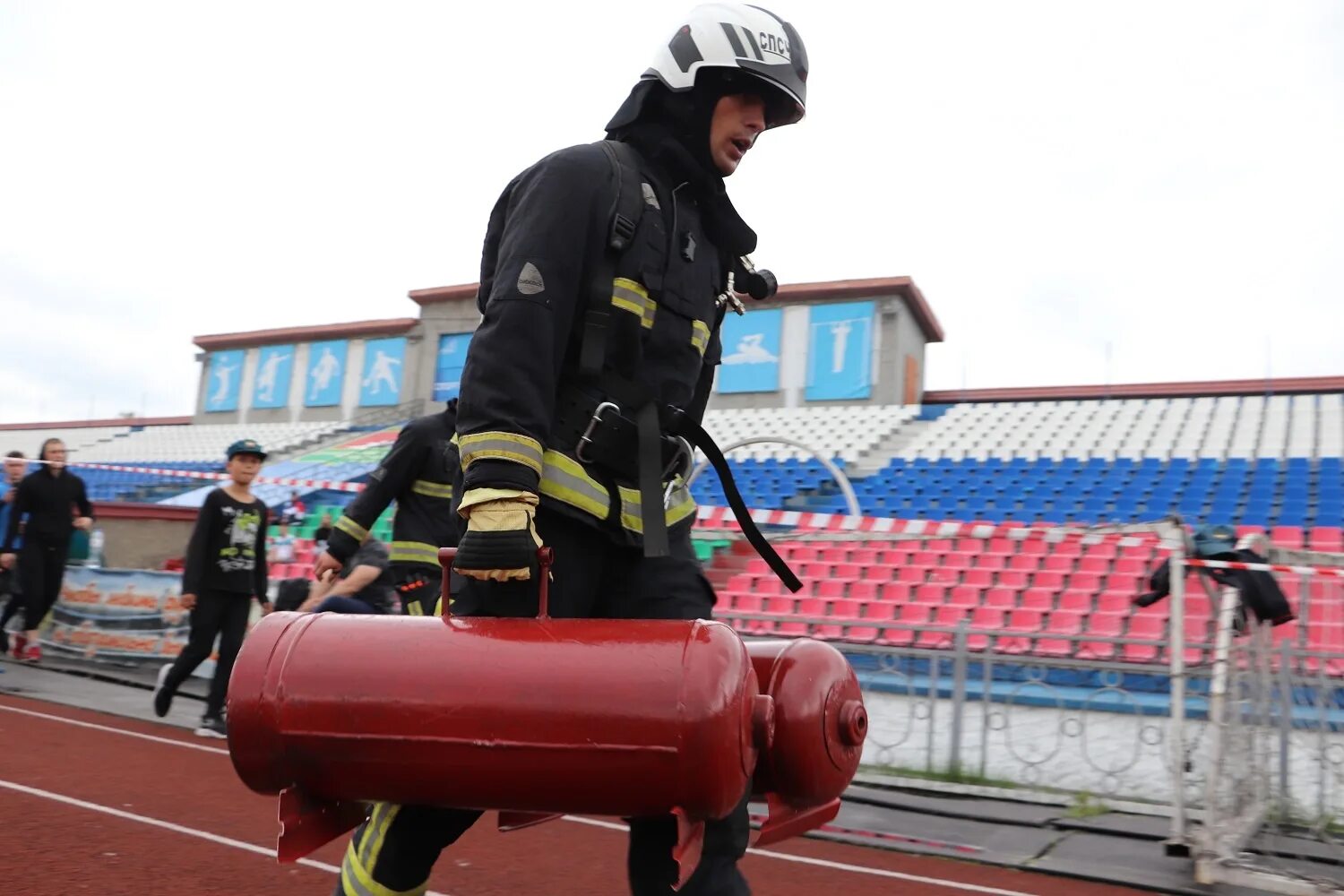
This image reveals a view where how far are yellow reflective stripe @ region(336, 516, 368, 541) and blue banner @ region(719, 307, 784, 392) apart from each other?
57.1 ft

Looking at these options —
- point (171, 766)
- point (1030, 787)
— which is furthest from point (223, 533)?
point (1030, 787)

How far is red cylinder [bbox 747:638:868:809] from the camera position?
1.88m

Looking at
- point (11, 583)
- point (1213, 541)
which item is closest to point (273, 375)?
point (11, 583)

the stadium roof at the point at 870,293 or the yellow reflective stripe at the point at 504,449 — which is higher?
the stadium roof at the point at 870,293

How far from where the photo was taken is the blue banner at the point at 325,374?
28984mm

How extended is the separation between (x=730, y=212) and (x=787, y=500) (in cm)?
1498

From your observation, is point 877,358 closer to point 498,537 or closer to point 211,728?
point 211,728

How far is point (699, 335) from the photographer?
2346 millimetres

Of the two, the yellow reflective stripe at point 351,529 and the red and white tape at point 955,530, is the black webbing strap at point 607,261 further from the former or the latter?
the yellow reflective stripe at point 351,529

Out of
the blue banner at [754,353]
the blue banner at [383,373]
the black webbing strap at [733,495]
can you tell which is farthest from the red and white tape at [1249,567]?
the blue banner at [383,373]

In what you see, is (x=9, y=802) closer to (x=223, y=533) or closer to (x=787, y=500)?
(x=223, y=533)

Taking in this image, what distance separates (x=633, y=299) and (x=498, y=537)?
1.86 ft

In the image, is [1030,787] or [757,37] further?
[1030,787]

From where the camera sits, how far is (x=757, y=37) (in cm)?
229
